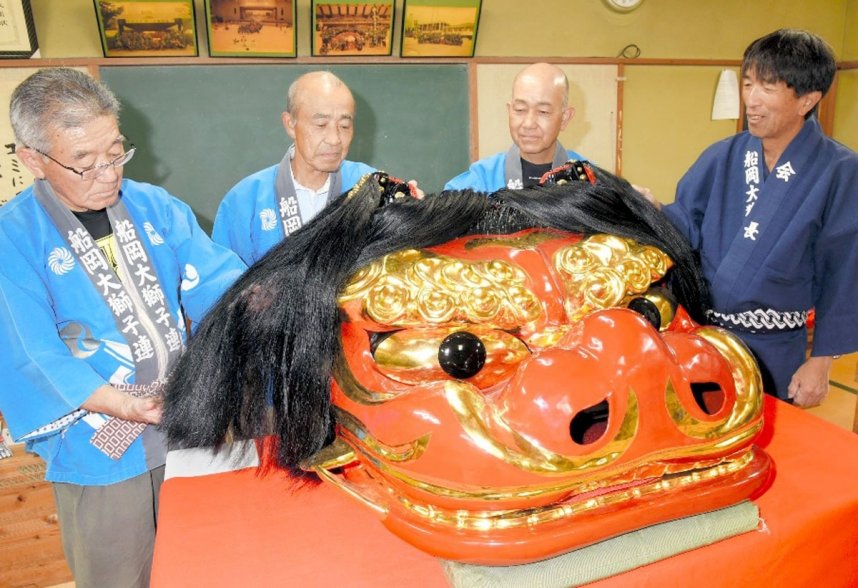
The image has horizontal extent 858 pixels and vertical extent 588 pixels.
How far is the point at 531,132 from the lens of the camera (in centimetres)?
176

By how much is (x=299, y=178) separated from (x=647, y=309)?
122 centimetres

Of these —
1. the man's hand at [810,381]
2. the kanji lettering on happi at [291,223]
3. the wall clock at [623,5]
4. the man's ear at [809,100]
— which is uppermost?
the wall clock at [623,5]

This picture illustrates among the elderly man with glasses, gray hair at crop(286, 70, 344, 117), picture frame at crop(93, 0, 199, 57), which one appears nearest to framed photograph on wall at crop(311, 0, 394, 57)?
picture frame at crop(93, 0, 199, 57)

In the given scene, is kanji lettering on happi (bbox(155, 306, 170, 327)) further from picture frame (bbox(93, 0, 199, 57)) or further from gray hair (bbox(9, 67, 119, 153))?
picture frame (bbox(93, 0, 199, 57))

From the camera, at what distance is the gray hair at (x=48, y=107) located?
3.44 ft

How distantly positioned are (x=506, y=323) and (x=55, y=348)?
82cm

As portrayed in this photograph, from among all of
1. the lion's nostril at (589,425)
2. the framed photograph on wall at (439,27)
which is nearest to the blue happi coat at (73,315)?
the lion's nostril at (589,425)

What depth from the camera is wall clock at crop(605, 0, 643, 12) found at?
3373 millimetres

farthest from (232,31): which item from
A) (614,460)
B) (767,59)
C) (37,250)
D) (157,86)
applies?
(614,460)

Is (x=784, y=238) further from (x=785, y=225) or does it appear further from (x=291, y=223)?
(x=291, y=223)

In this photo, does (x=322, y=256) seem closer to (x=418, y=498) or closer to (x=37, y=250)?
(x=418, y=498)

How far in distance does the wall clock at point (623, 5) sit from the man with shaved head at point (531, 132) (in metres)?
1.93

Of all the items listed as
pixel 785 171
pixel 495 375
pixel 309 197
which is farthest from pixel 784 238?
pixel 309 197

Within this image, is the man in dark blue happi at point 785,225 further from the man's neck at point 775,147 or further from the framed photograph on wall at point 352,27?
the framed photograph on wall at point 352,27
